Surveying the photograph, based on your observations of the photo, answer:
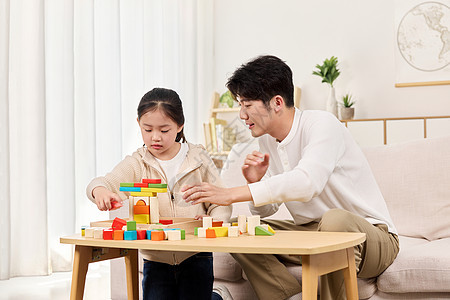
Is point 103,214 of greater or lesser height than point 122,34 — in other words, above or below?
below

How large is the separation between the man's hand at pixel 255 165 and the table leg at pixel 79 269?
49cm

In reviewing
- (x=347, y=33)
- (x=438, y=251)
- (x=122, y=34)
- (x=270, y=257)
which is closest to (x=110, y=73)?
(x=122, y=34)

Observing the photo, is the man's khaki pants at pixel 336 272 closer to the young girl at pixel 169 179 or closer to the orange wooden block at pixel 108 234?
the young girl at pixel 169 179

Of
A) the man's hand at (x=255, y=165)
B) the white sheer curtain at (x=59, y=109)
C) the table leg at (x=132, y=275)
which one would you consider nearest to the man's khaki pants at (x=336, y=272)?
the man's hand at (x=255, y=165)

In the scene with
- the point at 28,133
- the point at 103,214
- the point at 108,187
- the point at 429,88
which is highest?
the point at 429,88

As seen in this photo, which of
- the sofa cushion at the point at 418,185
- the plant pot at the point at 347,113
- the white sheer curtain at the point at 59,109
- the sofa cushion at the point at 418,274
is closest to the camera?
the sofa cushion at the point at 418,274

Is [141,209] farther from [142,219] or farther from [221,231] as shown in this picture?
[221,231]

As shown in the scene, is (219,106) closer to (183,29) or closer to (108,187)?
(183,29)

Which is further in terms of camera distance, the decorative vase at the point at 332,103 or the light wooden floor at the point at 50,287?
the decorative vase at the point at 332,103

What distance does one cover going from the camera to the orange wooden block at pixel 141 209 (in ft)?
4.90

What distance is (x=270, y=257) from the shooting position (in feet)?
5.64

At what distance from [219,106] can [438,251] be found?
2.70 m

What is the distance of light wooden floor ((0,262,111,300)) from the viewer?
2.61 m

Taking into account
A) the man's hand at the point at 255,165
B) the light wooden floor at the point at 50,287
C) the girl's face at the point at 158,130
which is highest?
the girl's face at the point at 158,130
